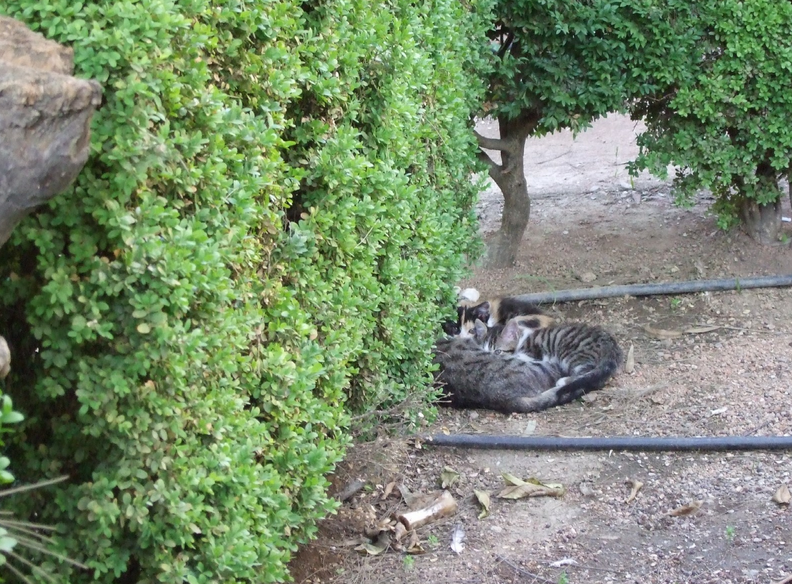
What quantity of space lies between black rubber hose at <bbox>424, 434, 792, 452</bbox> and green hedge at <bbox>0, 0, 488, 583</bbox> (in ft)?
4.46

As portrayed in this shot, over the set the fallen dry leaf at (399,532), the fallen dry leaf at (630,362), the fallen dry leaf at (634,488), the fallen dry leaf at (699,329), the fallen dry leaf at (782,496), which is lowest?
the fallen dry leaf at (630,362)

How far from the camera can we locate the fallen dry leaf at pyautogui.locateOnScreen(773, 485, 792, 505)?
436 cm

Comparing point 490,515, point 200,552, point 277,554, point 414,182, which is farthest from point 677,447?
point 200,552

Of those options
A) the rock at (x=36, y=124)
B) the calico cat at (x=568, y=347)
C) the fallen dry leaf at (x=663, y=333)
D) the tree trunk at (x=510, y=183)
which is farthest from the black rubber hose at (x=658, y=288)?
the rock at (x=36, y=124)

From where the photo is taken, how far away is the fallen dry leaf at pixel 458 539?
4.14m

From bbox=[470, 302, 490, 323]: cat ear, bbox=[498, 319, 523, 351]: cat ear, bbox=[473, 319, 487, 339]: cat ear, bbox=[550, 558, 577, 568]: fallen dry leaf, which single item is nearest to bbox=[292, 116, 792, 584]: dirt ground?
bbox=[550, 558, 577, 568]: fallen dry leaf

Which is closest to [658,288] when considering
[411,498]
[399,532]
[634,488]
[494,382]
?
[494,382]

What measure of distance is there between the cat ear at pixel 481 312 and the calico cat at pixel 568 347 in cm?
Answer: 11

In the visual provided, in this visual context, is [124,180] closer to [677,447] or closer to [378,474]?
[378,474]

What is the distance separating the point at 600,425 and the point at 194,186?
3.62 m

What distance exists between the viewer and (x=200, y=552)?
2803 millimetres

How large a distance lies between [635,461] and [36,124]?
3768mm

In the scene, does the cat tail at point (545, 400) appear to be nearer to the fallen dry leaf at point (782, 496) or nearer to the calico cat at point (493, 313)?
the calico cat at point (493, 313)

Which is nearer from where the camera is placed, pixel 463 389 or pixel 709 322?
pixel 463 389
